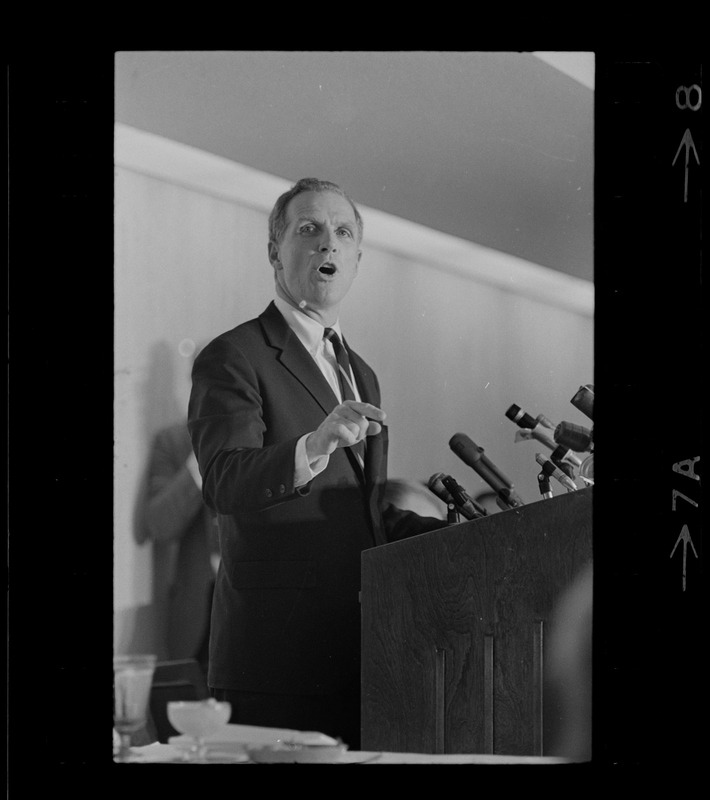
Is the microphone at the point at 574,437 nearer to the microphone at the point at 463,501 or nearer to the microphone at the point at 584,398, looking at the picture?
the microphone at the point at 584,398

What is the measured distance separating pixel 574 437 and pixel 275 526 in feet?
2.16

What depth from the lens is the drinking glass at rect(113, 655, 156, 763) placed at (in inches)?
87.1

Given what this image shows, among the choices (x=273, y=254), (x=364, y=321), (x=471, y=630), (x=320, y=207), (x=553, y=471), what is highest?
(x=320, y=207)

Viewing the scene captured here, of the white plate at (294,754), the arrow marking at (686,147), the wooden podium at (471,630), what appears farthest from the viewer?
the arrow marking at (686,147)

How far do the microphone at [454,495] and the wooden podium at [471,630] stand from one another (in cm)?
14

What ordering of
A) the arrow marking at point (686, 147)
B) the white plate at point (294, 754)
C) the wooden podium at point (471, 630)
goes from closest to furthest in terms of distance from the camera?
the wooden podium at point (471, 630), the white plate at point (294, 754), the arrow marking at point (686, 147)

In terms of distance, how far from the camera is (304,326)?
7.49ft

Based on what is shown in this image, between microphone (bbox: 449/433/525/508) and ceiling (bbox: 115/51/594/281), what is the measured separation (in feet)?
1.38

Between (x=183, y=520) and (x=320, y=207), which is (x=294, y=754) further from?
(x=320, y=207)

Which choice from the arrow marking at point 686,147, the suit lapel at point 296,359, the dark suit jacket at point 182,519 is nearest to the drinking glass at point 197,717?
the dark suit jacket at point 182,519

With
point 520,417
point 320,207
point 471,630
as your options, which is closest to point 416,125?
point 320,207

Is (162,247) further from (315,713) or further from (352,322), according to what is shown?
(315,713)

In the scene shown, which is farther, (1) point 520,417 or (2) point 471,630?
(1) point 520,417

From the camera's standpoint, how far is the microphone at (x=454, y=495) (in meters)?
2.26
